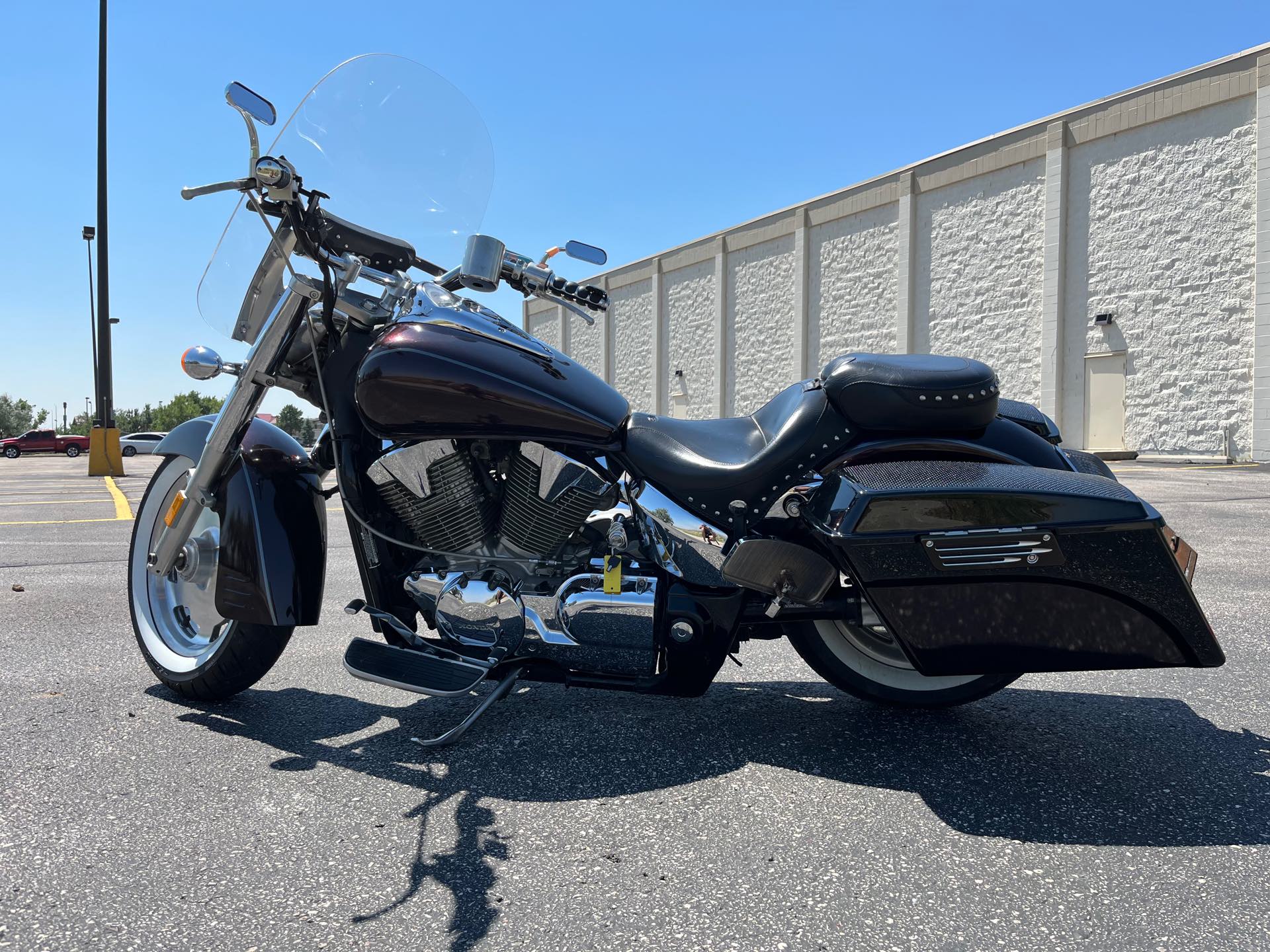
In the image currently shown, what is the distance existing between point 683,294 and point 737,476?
101ft

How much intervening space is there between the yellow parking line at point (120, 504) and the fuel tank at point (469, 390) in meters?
7.76

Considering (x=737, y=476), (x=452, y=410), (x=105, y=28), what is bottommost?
(x=737, y=476)

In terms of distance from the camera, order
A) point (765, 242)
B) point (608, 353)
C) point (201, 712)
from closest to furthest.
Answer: point (201, 712), point (765, 242), point (608, 353)

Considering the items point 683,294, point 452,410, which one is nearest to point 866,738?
point 452,410

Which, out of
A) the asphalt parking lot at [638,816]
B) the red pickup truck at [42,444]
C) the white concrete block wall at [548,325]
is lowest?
the asphalt parking lot at [638,816]

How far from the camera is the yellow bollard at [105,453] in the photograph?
17.8 meters

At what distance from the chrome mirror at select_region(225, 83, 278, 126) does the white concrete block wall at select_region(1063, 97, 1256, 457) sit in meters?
19.9

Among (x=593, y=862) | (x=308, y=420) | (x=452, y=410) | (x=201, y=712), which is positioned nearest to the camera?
(x=593, y=862)

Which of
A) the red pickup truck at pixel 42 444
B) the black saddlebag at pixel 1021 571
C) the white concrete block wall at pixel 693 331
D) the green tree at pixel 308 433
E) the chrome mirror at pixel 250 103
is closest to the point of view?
the black saddlebag at pixel 1021 571

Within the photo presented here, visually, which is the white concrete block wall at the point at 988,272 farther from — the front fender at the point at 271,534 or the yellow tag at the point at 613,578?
the front fender at the point at 271,534

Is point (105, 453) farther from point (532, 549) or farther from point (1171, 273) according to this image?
point (1171, 273)

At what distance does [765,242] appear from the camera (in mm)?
28375

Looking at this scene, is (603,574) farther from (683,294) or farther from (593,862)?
(683,294)

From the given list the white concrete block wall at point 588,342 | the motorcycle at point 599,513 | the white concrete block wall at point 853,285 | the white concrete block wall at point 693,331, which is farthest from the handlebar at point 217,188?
the white concrete block wall at point 588,342
